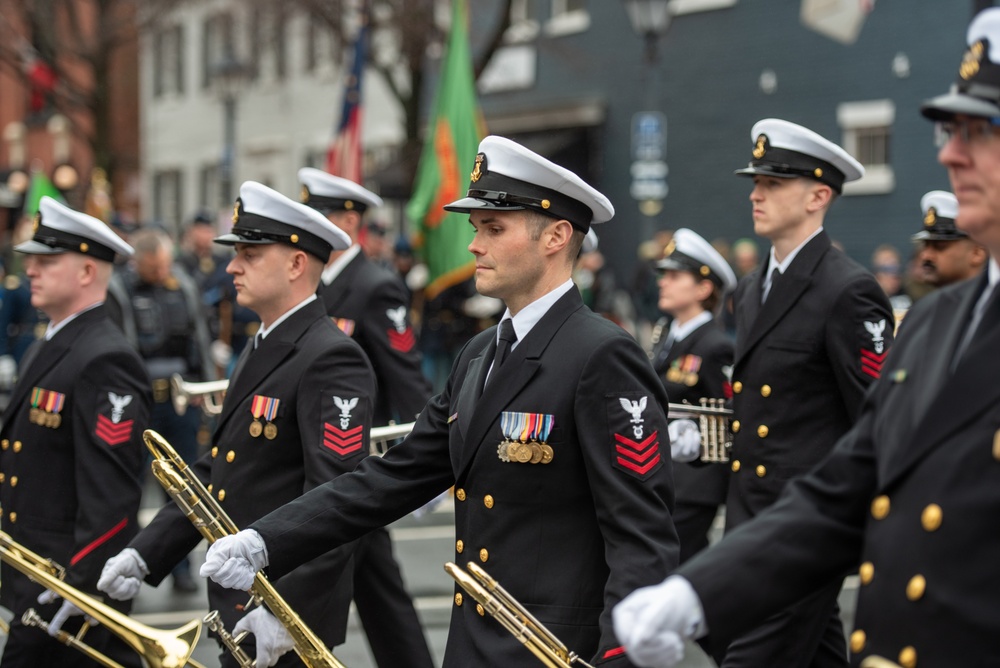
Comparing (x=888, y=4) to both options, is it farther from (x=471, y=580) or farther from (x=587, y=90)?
(x=471, y=580)

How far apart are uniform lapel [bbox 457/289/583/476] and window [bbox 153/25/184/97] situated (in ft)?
122

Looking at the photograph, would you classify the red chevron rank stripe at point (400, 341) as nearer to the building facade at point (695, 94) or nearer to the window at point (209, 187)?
the building facade at point (695, 94)

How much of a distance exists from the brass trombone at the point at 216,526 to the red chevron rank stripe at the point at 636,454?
1084mm

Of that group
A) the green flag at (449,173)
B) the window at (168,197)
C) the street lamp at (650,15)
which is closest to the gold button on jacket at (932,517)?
the green flag at (449,173)

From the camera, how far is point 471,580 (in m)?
3.63

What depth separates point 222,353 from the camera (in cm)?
1439

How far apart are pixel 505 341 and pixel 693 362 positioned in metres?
3.43

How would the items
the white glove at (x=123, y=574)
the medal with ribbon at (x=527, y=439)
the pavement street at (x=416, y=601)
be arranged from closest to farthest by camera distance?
1. the medal with ribbon at (x=527, y=439)
2. the white glove at (x=123, y=574)
3. the pavement street at (x=416, y=601)

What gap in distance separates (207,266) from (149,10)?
681 inches

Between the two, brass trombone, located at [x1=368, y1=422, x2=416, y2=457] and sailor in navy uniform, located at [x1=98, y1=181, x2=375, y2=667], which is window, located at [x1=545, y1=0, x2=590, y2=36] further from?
sailor in navy uniform, located at [x1=98, y1=181, x2=375, y2=667]

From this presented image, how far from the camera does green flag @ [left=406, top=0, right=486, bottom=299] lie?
40.7 feet

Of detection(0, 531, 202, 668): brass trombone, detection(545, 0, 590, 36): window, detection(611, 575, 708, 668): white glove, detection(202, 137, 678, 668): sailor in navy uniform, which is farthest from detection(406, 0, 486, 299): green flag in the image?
detection(545, 0, 590, 36): window

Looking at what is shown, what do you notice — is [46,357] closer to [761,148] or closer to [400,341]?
[400,341]

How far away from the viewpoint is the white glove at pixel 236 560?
13.1 feet
